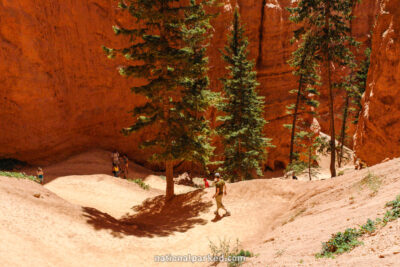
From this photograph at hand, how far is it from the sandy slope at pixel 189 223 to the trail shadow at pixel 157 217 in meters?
0.05

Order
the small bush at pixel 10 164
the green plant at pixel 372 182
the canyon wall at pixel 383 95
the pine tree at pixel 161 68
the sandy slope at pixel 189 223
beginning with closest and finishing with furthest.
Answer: the sandy slope at pixel 189 223 → the green plant at pixel 372 182 → the canyon wall at pixel 383 95 → the pine tree at pixel 161 68 → the small bush at pixel 10 164

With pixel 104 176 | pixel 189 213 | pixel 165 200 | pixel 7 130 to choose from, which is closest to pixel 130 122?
pixel 104 176

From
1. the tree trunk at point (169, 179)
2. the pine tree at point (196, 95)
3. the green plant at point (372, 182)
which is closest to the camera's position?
the green plant at point (372, 182)

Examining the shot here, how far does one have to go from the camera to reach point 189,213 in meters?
14.1

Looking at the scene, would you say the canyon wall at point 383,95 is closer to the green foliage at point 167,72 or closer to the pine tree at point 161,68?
the green foliage at point 167,72

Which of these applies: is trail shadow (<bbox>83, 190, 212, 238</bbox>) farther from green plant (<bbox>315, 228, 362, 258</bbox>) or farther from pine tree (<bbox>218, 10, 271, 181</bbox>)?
green plant (<bbox>315, 228, 362, 258</bbox>)

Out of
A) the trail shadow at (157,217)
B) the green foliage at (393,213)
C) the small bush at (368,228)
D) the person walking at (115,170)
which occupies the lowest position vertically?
the small bush at (368,228)

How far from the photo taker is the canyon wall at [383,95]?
13.6 meters

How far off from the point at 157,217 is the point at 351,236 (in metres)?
10.9

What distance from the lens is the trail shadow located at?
464 inches

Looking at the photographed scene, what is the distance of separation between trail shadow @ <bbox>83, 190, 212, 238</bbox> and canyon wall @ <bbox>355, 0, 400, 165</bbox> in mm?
9448

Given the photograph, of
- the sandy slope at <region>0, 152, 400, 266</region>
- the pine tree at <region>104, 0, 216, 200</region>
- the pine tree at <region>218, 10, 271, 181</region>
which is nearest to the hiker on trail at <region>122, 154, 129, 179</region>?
the sandy slope at <region>0, 152, 400, 266</region>

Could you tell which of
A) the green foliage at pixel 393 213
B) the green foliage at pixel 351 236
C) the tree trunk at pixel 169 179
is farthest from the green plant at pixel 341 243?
the tree trunk at pixel 169 179

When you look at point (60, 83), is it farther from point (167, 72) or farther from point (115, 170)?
point (167, 72)
